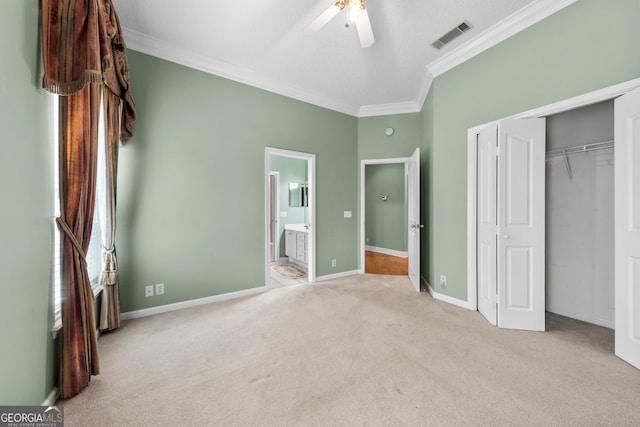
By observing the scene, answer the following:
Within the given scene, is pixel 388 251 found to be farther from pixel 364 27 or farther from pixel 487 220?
pixel 364 27

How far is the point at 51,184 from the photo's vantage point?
1.49m

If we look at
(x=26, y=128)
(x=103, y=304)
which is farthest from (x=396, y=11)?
(x=103, y=304)

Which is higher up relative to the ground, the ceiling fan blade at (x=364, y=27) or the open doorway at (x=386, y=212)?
the ceiling fan blade at (x=364, y=27)

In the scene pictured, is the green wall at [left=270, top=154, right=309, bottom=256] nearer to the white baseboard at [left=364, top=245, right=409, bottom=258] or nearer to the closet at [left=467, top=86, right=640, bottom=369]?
the white baseboard at [left=364, top=245, right=409, bottom=258]

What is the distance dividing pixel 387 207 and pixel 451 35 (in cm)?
425

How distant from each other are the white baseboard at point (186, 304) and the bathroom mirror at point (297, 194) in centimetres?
262

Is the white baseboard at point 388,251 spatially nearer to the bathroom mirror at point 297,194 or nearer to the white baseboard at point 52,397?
the bathroom mirror at point 297,194

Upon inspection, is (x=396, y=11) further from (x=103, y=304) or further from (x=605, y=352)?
(x=103, y=304)

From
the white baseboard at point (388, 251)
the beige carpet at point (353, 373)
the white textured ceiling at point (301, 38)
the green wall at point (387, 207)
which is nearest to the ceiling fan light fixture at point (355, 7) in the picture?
the white textured ceiling at point (301, 38)

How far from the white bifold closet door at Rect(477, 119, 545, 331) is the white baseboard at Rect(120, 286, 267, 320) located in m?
2.88

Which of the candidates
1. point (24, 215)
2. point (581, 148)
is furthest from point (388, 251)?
point (24, 215)

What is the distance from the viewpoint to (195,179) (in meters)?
2.93

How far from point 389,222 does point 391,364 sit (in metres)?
4.85

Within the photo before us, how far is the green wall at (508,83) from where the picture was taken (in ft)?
6.27
